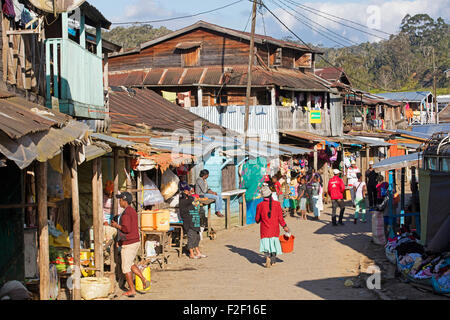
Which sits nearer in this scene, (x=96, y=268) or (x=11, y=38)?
(x=11, y=38)

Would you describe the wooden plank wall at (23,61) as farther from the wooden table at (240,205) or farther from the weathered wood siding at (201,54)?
the weathered wood siding at (201,54)

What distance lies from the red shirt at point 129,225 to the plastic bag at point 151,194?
349 cm

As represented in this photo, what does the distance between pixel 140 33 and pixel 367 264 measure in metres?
73.5

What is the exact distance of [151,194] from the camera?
45.1 ft

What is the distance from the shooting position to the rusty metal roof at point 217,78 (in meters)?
28.2

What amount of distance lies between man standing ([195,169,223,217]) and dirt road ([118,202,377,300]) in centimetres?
97

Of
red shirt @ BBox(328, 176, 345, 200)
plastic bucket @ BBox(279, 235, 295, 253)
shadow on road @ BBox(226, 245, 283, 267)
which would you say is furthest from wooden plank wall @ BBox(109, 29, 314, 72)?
plastic bucket @ BBox(279, 235, 295, 253)

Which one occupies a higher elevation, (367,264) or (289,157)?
(289,157)

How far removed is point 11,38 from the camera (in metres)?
9.37

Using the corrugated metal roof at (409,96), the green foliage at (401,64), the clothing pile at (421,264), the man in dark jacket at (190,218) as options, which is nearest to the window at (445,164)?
the clothing pile at (421,264)
